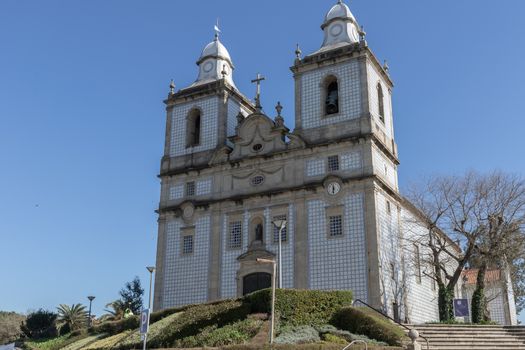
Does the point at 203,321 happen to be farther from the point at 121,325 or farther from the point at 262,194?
the point at 262,194

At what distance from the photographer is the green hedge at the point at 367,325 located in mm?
20516

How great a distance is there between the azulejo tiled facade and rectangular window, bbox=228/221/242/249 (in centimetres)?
7

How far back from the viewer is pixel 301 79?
122ft

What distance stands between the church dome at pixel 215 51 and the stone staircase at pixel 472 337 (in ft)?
83.4

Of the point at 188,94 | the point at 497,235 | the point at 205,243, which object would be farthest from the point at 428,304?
the point at 188,94

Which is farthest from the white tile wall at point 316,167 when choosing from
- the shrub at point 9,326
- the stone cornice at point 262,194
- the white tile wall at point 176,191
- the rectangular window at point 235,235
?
the shrub at point 9,326

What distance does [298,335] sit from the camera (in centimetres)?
2153

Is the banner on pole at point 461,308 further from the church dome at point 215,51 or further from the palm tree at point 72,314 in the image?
the palm tree at point 72,314

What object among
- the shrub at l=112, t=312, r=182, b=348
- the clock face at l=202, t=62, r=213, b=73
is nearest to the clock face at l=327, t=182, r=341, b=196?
the shrub at l=112, t=312, r=182, b=348

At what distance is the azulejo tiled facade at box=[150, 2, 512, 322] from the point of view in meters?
32.2

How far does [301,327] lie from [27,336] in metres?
35.1

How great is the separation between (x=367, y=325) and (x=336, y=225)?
11.3m

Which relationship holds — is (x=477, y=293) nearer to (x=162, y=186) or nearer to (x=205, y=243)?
(x=205, y=243)

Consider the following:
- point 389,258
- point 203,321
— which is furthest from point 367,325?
point 389,258
